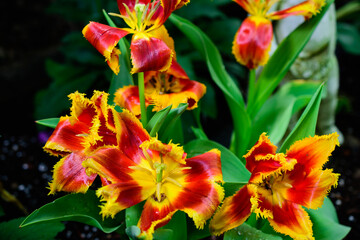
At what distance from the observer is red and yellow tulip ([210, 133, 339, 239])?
27.4 inches

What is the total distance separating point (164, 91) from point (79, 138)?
0.74ft

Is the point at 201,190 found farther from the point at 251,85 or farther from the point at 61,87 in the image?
the point at 61,87

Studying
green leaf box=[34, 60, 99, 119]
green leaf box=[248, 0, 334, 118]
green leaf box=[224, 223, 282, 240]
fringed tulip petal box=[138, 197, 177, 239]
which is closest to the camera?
fringed tulip petal box=[138, 197, 177, 239]

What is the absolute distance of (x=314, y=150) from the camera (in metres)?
0.71

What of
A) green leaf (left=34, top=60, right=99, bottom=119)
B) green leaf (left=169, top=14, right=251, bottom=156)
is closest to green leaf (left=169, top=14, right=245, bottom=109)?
green leaf (left=169, top=14, right=251, bottom=156)

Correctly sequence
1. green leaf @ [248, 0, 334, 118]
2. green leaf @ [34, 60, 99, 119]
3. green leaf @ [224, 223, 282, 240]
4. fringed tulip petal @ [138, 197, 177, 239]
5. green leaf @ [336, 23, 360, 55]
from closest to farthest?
fringed tulip petal @ [138, 197, 177, 239], green leaf @ [224, 223, 282, 240], green leaf @ [248, 0, 334, 118], green leaf @ [34, 60, 99, 119], green leaf @ [336, 23, 360, 55]

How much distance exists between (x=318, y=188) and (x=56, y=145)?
0.48m

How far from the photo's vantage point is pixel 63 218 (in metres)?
0.68

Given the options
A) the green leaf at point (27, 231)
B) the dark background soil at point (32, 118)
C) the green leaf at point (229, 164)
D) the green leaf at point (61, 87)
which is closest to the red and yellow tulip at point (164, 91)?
the green leaf at point (229, 164)

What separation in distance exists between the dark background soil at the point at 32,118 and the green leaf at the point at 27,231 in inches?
14.8

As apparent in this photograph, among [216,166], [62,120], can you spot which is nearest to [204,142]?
[216,166]

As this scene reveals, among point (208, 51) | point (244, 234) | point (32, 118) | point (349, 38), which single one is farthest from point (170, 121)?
point (349, 38)

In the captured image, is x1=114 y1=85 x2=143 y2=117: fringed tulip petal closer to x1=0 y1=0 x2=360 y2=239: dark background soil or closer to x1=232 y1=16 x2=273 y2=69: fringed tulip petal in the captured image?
x1=232 y1=16 x2=273 y2=69: fringed tulip petal

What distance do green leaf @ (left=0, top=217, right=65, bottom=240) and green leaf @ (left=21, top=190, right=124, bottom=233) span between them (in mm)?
166
